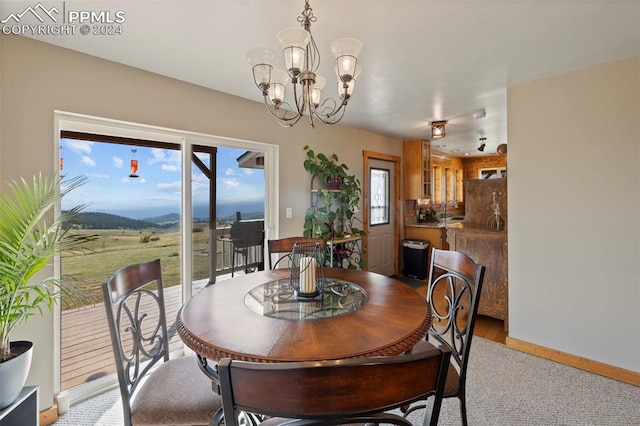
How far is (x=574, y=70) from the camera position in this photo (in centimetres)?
238

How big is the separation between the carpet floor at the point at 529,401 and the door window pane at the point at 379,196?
2.68 m

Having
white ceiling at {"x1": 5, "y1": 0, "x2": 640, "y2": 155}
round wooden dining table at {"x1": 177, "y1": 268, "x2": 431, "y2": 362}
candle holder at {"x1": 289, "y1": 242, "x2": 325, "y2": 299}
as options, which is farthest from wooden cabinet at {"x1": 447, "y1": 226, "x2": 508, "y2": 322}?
candle holder at {"x1": 289, "y1": 242, "x2": 325, "y2": 299}

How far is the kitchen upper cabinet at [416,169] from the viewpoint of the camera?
502cm

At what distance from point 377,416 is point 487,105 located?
3423mm

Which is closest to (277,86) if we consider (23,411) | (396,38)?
(396,38)

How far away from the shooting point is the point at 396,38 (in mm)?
1851

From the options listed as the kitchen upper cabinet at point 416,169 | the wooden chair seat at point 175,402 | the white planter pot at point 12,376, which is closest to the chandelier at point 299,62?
the wooden chair seat at point 175,402

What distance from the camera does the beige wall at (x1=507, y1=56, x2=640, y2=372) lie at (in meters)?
2.22

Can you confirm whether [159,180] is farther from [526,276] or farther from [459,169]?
[459,169]

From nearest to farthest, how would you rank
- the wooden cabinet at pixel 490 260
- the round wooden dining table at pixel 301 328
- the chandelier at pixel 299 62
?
the round wooden dining table at pixel 301 328 → the chandelier at pixel 299 62 → the wooden cabinet at pixel 490 260

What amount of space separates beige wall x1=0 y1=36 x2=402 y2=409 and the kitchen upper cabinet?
9.62 feet

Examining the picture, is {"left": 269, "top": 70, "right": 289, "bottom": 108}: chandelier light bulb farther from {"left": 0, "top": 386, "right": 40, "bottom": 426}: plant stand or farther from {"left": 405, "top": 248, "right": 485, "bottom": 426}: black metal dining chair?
{"left": 0, "top": 386, "right": 40, "bottom": 426}: plant stand

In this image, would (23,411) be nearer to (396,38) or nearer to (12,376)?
(12,376)

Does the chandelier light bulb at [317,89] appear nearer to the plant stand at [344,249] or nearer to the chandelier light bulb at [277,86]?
the chandelier light bulb at [277,86]
